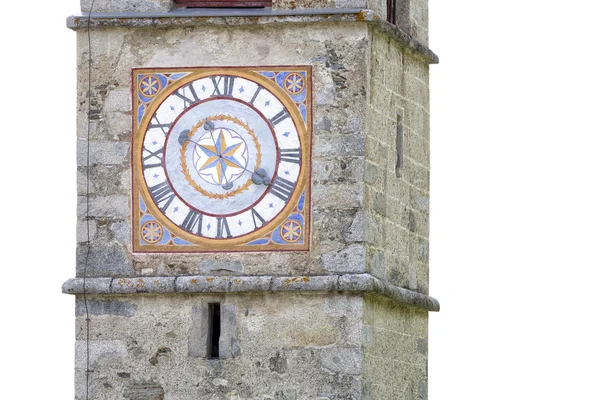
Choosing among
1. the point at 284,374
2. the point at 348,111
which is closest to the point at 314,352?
the point at 284,374

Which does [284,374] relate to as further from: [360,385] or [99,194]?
[99,194]

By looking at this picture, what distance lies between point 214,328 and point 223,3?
2.87m

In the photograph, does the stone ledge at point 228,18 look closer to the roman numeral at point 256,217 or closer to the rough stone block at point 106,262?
the roman numeral at point 256,217

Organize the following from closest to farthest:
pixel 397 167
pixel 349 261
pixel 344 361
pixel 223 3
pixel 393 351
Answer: pixel 344 361 → pixel 349 261 → pixel 223 3 → pixel 393 351 → pixel 397 167

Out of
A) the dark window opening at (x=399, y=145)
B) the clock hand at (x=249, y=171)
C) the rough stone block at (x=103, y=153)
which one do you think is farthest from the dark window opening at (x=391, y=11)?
the rough stone block at (x=103, y=153)

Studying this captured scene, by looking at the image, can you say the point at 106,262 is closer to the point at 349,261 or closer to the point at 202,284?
the point at 202,284

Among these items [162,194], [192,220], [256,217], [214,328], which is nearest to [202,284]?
[214,328]

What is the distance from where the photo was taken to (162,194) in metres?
24.9

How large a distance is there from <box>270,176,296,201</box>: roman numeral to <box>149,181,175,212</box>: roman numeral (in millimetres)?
903

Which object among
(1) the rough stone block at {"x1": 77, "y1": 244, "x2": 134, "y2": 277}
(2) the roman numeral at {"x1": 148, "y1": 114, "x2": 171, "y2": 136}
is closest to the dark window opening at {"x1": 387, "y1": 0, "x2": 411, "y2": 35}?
(2) the roman numeral at {"x1": 148, "y1": 114, "x2": 171, "y2": 136}

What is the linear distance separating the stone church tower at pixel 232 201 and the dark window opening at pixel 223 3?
0.04 m

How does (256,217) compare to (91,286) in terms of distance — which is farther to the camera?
(91,286)

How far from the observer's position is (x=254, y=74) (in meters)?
24.9

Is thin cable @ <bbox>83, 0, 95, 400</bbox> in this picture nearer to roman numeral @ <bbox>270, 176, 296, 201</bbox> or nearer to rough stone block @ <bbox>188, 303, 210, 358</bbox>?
rough stone block @ <bbox>188, 303, 210, 358</bbox>
